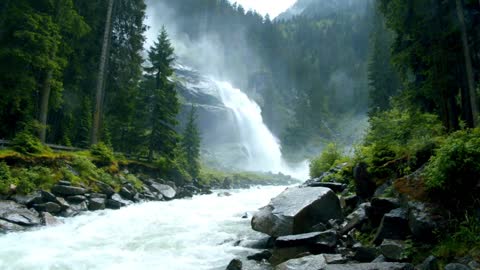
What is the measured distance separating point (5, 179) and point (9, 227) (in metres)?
3.14

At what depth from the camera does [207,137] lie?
78062 mm

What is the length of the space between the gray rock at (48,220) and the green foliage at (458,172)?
404 inches

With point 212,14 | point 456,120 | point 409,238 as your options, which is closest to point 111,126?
point 456,120

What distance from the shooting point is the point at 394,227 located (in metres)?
5.88

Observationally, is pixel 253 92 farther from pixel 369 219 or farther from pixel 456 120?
pixel 369 219

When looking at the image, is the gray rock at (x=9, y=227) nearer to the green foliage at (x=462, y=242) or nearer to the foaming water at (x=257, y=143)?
the green foliage at (x=462, y=242)

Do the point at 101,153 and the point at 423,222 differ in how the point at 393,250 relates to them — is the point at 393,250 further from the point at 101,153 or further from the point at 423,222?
the point at 101,153

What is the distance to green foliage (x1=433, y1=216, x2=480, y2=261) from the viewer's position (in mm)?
4457

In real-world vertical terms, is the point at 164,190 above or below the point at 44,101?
below

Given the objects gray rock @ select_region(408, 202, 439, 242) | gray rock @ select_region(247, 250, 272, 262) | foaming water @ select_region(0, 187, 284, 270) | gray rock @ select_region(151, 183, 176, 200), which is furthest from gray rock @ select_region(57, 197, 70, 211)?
gray rock @ select_region(408, 202, 439, 242)

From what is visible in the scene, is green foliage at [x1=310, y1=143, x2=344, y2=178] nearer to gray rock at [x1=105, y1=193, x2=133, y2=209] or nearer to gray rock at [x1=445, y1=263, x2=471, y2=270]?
gray rock at [x1=105, y1=193, x2=133, y2=209]

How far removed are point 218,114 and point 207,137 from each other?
19.7ft

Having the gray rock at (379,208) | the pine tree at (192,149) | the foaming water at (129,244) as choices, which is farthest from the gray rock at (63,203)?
the pine tree at (192,149)

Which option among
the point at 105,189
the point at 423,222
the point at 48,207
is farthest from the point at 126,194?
the point at 423,222
